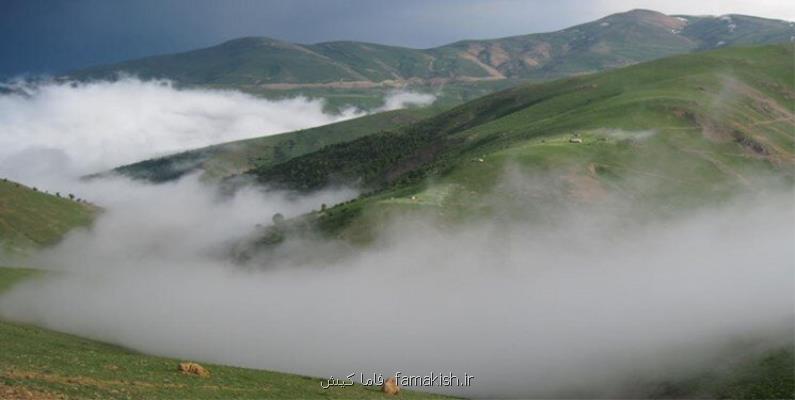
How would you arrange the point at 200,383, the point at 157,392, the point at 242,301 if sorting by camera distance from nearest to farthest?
the point at 157,392 < the point at 200,383 < the point at 242,301

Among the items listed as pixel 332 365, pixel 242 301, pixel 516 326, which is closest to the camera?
pixel 332 365

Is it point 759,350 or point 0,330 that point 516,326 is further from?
point 0,330

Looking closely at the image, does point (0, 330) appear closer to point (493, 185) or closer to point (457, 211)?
point (457, 211)

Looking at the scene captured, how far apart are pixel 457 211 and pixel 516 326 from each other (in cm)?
4310

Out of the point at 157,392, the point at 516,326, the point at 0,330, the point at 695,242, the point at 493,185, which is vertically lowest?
the point at 157,392

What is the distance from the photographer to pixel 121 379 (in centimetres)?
5028

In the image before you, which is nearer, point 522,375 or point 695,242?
point 522,375

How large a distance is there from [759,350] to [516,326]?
148 feet

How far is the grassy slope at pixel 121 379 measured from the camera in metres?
43.6

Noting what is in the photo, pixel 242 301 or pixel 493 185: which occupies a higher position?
pixel 493 185

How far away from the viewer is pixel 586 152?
180 metres

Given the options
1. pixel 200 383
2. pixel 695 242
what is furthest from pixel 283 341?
pixel 695 242

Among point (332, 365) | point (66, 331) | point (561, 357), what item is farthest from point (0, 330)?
point (561, 357)

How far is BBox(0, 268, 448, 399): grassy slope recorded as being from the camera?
4356cm
